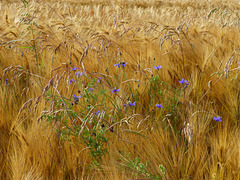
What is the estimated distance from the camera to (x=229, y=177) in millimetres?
926

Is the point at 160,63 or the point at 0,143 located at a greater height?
the point at 160,63

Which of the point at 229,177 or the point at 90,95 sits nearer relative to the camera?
the point at 229,177

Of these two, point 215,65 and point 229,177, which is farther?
point 215,65

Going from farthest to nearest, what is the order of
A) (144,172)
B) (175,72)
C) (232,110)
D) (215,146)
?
(175,72), (232,110), (215,146), (144,172)

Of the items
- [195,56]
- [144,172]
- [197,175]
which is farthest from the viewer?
[195,56]

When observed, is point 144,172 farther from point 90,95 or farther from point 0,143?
point 0,143

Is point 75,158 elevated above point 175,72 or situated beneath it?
situated beneath

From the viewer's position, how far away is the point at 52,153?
1067mm

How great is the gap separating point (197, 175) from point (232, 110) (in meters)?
0.53

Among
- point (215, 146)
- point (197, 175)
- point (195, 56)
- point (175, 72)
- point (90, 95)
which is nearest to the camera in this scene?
point (197, 175)

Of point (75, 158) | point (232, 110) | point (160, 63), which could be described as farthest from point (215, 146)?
point (160, 63)

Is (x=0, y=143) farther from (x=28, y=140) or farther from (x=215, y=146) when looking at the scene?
(x=215, y=146)

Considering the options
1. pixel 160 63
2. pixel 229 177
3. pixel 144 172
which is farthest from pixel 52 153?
pixel 160 63

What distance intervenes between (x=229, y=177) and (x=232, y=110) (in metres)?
0.52
